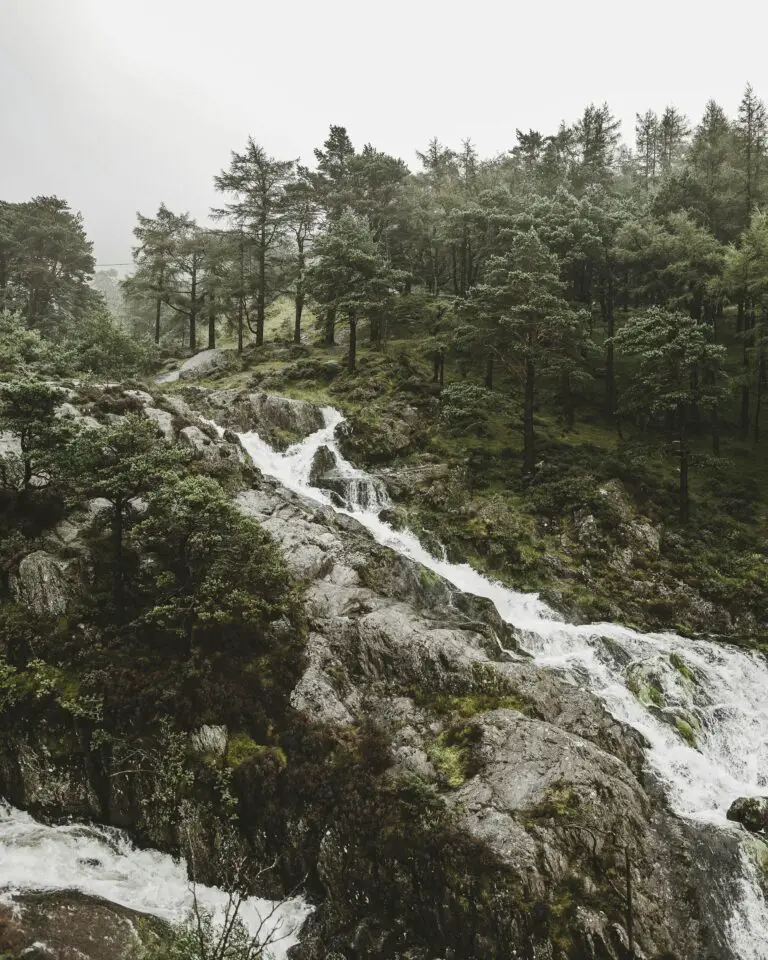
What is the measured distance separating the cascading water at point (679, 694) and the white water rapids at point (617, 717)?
0.10 ft

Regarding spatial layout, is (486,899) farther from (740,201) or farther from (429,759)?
(740,201)

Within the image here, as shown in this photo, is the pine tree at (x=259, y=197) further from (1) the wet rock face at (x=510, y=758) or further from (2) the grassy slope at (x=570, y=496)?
(1) the wet rock face at (x=510, y=758)

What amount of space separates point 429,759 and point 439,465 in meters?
17.0

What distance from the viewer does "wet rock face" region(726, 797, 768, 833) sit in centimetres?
1228

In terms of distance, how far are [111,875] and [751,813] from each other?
13.9 meters

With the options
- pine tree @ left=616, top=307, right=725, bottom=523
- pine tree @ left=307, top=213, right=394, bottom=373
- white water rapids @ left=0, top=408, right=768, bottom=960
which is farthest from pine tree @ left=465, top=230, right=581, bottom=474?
white water rapids @ left=0, top=408, right=768, bottom=960

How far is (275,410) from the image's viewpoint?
97.0ft

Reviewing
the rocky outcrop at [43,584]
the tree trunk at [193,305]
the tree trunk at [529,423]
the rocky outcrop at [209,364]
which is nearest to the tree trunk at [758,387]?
the tree trunk at [529,423]

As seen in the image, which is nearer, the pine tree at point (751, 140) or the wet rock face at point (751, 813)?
the wet rock face at point (751, 813)

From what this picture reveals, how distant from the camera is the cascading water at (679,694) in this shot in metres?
13.1

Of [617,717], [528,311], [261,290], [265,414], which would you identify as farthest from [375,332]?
[617,717]

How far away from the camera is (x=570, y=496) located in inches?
1005

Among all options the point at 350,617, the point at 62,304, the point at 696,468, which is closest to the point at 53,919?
the point at 350,617

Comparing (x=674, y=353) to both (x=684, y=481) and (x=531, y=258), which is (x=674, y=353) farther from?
(x=531, y=258)
